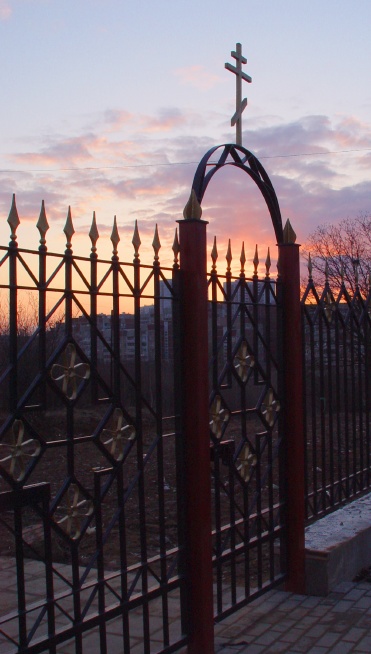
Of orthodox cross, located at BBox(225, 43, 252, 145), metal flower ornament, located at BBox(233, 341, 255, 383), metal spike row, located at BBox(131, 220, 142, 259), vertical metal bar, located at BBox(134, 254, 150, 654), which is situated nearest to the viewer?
vertical metal bar, located at BBox(134, 254, 150, 654)

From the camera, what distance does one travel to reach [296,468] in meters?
4.91

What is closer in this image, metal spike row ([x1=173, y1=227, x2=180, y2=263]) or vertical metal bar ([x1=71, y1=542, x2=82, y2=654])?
vertical metal bar ([x1=71, y1=542, x2=82, y2=654])

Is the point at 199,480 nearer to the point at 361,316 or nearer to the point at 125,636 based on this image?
the point at 125,636

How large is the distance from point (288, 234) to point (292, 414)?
1.24m

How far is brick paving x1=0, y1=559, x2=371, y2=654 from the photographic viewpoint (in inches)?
157

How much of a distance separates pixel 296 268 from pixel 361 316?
1.50 meters

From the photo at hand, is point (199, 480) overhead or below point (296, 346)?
below

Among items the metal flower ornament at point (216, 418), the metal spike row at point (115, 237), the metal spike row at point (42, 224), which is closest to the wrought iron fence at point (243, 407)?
the metal flower ornament at point (216, 418)

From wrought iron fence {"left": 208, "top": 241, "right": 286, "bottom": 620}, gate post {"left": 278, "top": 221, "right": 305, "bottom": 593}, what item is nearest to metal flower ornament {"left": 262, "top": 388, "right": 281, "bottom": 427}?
wrought iron fence {"left": 208, "top": 241, "right": 286, "bottom": 620}

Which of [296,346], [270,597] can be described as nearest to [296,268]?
[296,346]

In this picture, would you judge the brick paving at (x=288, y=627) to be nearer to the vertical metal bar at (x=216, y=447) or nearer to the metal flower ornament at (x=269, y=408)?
the vertical metal bar at (x=216, y=447)

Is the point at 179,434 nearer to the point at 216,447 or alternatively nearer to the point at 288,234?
the point at 216,447

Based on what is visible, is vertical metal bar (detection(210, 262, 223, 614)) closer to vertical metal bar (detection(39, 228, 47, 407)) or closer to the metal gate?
the metal gate

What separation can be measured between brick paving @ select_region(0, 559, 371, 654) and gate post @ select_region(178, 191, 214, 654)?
286 mm
